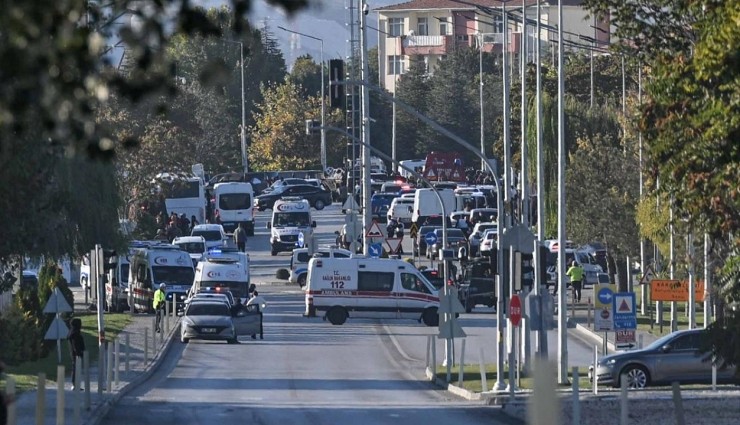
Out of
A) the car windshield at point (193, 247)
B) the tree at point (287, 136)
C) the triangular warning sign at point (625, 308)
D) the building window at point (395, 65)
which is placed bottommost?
the triangular warning sign at point (625, 308)

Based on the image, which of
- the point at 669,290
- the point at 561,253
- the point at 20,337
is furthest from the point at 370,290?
the point at 20,337

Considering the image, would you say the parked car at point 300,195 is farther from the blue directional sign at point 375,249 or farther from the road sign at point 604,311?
the road sign at point 604,311

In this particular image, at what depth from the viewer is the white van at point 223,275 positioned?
51.6 metres

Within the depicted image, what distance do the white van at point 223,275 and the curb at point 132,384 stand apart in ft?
5.43

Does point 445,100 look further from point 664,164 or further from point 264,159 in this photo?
point 664,164

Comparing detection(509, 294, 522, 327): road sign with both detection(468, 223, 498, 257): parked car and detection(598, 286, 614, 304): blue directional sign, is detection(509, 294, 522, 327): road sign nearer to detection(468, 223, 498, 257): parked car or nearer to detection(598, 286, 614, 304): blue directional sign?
detection(598, 286, 614, 304): blue directional sign

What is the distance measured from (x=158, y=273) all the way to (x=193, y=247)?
34.6 feet

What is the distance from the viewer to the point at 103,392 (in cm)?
→ 2933

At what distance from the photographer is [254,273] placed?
6981cm

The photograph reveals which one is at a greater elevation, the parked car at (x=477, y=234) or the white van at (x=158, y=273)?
the parked car at (x=477, y=234)

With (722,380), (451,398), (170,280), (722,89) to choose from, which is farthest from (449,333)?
(170,280)

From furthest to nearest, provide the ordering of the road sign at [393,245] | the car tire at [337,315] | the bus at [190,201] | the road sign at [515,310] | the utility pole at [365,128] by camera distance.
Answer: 1. the bus at [190,201]
2. the road sign at [393,245]
3. the utility pole at [365,128]
4. the car tire at [337,315]
5. the road sign at [515,310]

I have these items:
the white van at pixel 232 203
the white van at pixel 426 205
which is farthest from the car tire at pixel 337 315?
the white van at pixel 232 203

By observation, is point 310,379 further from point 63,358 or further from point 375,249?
point 375,249
